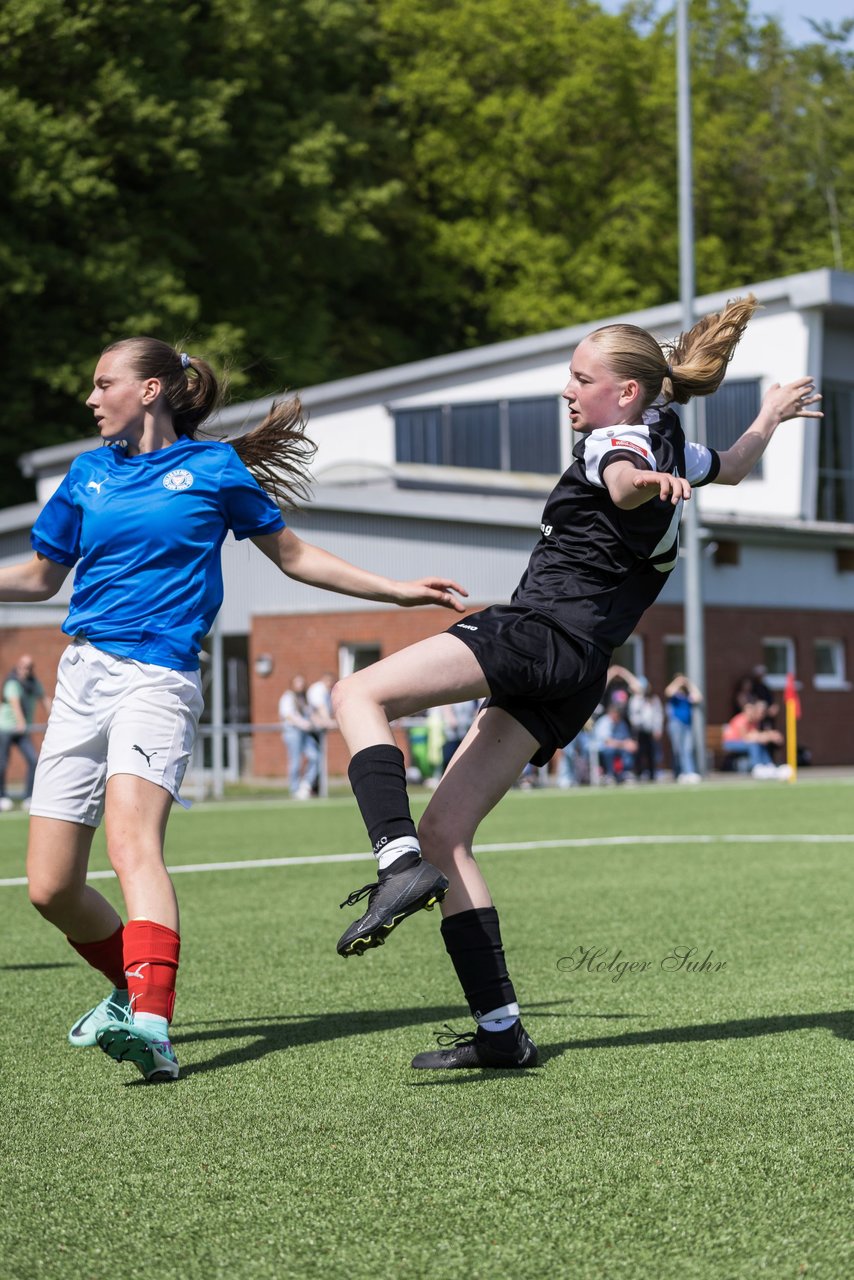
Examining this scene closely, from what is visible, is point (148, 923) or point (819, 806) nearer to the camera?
point (148, 923)

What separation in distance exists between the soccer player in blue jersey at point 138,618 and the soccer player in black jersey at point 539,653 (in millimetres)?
324

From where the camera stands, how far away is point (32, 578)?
5.27 m

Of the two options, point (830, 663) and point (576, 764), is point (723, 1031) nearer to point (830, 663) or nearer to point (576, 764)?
point (576, 764)

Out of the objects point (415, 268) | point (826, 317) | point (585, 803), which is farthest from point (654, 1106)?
point (415, 268)

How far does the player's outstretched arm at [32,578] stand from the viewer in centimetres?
526

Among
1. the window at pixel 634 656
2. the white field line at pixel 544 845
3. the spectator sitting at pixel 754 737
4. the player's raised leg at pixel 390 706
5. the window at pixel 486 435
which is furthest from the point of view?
the window at pixel 486 435

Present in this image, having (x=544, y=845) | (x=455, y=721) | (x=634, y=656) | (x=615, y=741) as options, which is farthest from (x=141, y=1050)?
(x=634, y=656)

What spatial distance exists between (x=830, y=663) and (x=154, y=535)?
102 feet

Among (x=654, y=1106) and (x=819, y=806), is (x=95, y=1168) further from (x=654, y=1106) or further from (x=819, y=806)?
(x=819, y=806)

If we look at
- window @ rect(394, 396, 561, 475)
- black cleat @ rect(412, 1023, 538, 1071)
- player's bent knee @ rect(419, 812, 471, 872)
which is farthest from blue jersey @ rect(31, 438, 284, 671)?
window @ rect(394, 396, 561, 475)

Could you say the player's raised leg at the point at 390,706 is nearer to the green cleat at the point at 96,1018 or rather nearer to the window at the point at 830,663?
the green cleat at the point at 96,1018

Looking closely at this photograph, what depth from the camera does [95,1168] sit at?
12.2ft

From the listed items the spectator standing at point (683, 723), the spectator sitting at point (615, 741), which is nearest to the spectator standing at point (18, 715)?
the spectator sitting at point (615, 741)

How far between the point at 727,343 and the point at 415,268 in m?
42.4
